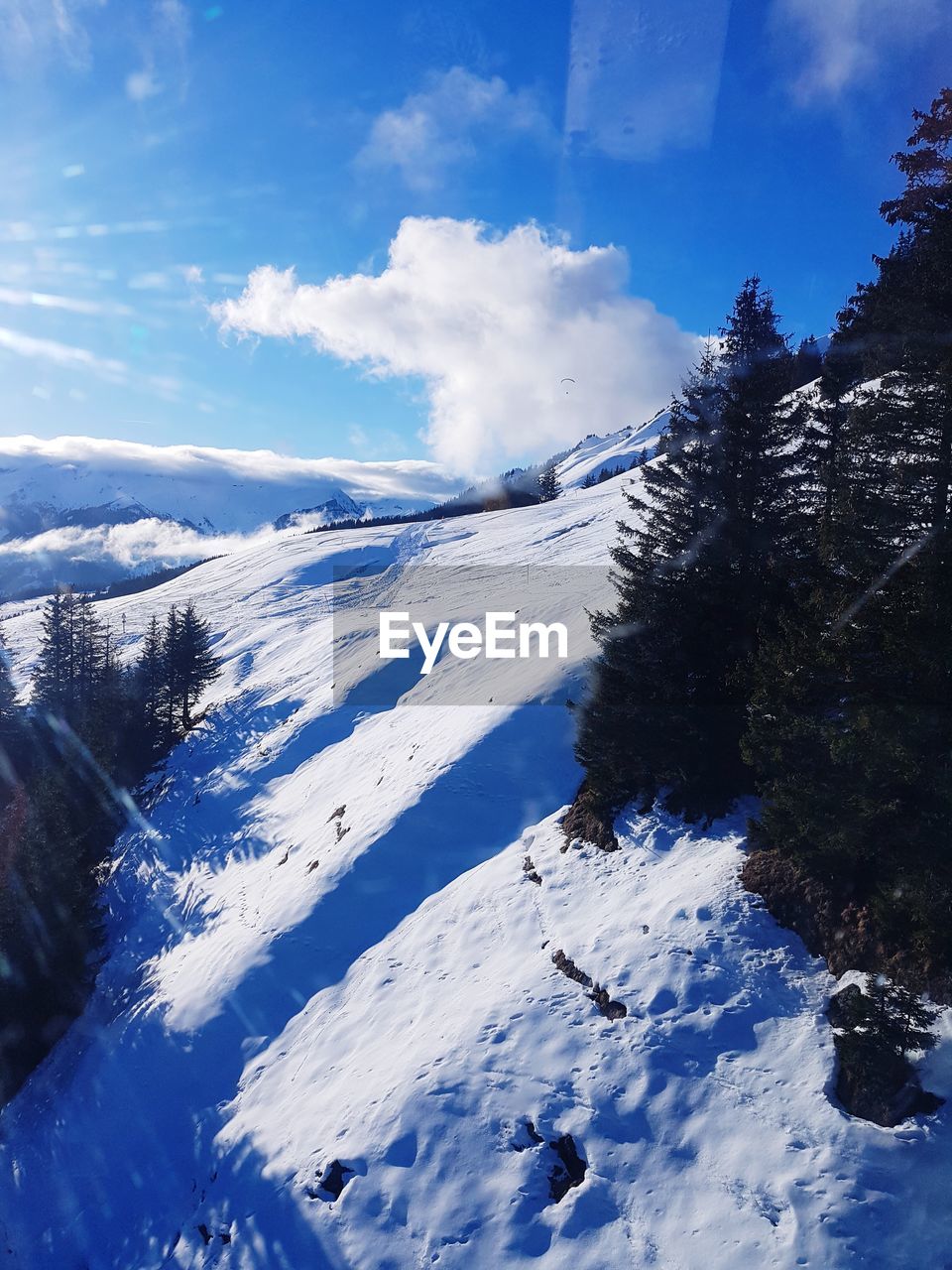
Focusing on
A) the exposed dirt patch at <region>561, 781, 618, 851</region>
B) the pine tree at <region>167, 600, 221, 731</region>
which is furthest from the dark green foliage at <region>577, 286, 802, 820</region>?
the pine tree at <region>167, 600, 221, 731</region>

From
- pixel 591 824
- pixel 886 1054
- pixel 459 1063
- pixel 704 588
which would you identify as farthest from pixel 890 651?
pixel 459 1063

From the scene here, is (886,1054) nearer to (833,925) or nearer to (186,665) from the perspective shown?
(833,925)

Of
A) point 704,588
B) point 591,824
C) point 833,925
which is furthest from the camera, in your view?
point 591,824

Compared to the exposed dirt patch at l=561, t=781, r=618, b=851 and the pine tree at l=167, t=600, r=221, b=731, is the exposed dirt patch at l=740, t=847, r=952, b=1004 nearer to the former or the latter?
the exposed dirt patch at l=561, t=781, r=618, b=851

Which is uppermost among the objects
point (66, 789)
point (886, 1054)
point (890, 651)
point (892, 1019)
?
point (890, 651)

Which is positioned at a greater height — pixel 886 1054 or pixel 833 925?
pixel 833 925

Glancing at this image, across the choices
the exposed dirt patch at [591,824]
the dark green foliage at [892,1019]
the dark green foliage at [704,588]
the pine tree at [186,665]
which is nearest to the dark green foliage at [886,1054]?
the dark green foliage at [892,1019]
